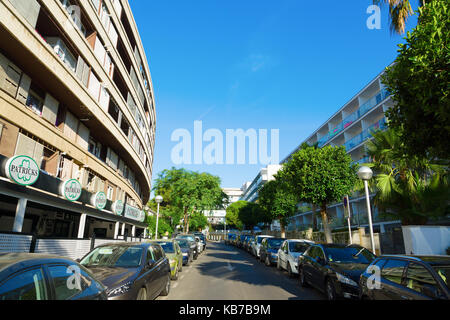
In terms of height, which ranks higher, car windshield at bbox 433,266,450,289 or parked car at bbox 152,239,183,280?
car windshield at bbox 433,266,450,289

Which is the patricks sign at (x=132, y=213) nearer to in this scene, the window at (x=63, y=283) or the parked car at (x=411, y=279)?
the window at (x=63, y=283)

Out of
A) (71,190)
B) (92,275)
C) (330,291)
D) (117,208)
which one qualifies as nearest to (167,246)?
(71,190)

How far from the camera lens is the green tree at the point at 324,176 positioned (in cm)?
1592

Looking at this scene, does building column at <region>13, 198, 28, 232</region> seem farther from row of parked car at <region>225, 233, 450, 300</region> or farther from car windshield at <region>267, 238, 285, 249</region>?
car windshield at <region>267, 238, 285, 249</region>

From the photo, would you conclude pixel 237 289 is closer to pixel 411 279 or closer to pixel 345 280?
pixel 345 280

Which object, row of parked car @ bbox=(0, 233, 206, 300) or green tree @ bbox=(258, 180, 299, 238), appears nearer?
row of parked car @ bbox=(0, 233, 206, 300)

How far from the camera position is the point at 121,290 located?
4438 mm

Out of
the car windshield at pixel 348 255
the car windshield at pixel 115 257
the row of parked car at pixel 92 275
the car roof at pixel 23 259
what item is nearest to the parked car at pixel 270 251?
the car windshield at pixel 348 255

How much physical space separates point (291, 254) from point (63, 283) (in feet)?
32.8

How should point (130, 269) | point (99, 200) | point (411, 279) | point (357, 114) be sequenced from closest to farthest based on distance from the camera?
point (411, 279) → point (130, 269) → point (99, 200) → point (357, 114)

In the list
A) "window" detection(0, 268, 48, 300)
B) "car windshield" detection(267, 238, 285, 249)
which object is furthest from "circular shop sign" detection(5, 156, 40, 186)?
"car windshield" detection(267, 238, 285, 249)

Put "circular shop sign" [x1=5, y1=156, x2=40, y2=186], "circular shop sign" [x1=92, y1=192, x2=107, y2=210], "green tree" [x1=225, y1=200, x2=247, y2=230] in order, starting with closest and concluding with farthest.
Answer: "circular shop sign" [x1=5, y1=156, x2=40, y2=186], "circular shop sign" [x1=92, y1=192, x2=107, y2=210], "green tree" [x1=225, y1=200, x2=247, y2=230]

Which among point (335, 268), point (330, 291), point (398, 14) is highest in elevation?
point (398, 14)

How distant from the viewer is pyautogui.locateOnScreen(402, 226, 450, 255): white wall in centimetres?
1080
